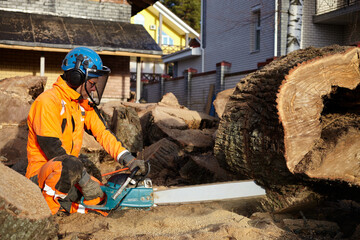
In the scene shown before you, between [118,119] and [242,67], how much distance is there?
12.4 meters

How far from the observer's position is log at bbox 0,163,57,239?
7.25ft

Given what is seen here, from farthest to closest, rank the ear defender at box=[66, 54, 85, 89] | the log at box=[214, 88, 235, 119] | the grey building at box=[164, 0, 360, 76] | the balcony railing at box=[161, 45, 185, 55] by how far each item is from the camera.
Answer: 1. the balcony railing at box=[161, 45, 185, 55]
2. the grey building at box=[164, 0, 360, 76]
3. the log at box=[214, 88, 235, 119]
4. the ear defender at box=[66, 54, 85, 89]

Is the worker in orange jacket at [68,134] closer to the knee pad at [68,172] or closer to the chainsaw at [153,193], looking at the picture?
the knee pad at [68,172]

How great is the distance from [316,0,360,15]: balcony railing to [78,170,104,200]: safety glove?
13078 mm

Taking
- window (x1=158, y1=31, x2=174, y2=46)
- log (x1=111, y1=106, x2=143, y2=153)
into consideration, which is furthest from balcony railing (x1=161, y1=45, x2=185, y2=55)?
log (x1=111, y1=106, x2=143, y2=153)

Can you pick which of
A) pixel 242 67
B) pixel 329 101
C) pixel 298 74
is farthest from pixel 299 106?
pixel 242 67

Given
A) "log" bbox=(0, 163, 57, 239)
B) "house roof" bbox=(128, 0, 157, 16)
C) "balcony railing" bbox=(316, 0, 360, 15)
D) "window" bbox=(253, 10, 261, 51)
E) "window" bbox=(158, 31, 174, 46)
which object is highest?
"window" bbox=(158, 31, 174, 46)

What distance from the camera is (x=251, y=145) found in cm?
347

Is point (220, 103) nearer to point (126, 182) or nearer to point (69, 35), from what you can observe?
point (126, 182)

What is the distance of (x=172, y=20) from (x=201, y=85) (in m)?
17.0

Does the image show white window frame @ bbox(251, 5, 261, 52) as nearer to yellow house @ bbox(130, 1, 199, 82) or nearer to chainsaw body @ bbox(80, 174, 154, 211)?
yellow house @ bbox(130, 1, 199, 82)

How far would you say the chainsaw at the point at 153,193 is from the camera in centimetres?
339

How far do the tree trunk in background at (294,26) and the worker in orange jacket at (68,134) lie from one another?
5457 mm

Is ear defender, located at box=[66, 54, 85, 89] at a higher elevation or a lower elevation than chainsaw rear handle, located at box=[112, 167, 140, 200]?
higher
